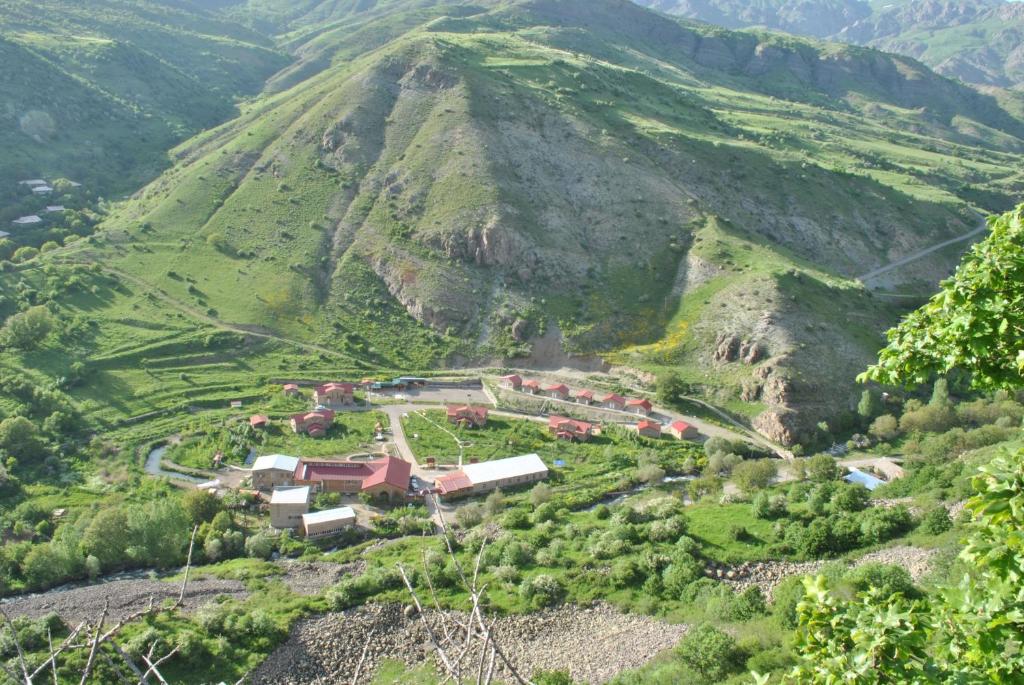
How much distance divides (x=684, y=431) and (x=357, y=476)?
1109 inches

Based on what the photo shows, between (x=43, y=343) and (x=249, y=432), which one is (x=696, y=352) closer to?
(x=249, y=432)

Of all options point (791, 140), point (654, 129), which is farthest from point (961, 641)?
point (791, 140)

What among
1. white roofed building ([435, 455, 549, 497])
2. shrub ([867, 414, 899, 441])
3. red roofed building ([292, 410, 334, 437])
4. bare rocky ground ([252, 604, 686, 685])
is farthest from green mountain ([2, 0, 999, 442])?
bare rocky ground ([252, 604, 686, 685])

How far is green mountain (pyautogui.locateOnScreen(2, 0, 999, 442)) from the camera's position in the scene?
2687 inches

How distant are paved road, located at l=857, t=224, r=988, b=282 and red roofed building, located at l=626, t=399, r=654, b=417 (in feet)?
143

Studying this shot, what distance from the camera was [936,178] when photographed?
416ft

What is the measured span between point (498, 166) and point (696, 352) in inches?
1615

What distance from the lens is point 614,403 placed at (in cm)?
6272

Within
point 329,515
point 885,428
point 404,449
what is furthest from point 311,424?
point 885,428

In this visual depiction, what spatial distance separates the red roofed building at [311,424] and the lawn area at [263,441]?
566 mm

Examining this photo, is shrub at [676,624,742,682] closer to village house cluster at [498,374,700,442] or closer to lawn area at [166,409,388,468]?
village house cluster at [498,374,700,442]

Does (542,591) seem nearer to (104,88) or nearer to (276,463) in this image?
(276,463)

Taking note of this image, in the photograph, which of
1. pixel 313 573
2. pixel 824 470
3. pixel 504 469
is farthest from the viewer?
pixel 504 469

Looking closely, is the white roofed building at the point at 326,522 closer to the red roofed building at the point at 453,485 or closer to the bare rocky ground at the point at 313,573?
the bare rocky ground at the point at 313,573
